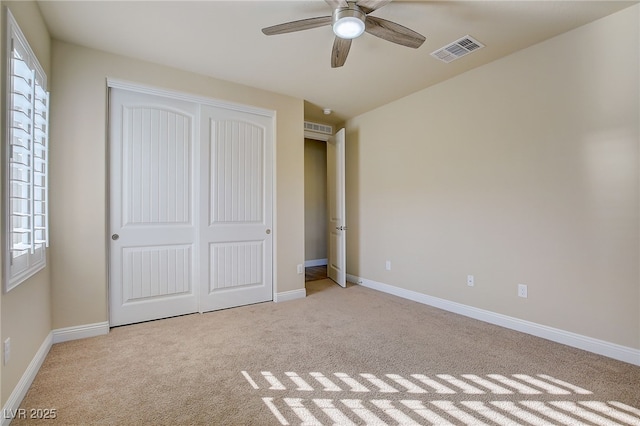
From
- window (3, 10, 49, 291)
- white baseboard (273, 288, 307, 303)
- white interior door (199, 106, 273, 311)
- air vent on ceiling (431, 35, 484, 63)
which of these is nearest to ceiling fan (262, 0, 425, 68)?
air vent on ceiling (431, 35, 484, 63)

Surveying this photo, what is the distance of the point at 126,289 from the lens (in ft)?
9.44

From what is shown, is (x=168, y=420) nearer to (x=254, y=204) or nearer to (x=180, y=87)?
(x=254, y=204)

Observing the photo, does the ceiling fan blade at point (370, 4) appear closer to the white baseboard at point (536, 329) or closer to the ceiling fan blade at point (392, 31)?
the ceiling fan blade at point (392, 31)

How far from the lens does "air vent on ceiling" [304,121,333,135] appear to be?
15.4 ft

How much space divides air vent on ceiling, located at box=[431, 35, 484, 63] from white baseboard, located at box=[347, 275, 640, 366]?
2.47 meters

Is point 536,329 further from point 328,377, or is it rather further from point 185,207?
point 185,207

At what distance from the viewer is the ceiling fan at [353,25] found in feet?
6.24

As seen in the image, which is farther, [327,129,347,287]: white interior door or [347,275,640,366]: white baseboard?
[327,129,347,287]: white interior door

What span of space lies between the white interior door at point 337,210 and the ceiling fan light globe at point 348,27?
2162 millimetres

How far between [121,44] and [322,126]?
287 cm

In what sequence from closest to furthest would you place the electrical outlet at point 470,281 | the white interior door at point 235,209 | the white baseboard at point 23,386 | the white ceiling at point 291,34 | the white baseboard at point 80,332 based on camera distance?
the white baseboard at point 23,386
the white ceiling at point 291,34
the white baseboard at point 80,332
the electrical outlet at point 470,281
the white interior door at point 235,209

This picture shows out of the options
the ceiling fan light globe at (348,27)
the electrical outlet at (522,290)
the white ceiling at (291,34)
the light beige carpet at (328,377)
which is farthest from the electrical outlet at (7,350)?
the electrical outlet at (522,290)

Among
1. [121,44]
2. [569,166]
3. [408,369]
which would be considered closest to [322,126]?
[121,44]

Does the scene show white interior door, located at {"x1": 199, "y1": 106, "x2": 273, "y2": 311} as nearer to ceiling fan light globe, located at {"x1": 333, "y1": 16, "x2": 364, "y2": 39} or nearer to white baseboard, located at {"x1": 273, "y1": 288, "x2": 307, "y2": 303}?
white baseboard, located at {"x1": 273, "y1": 288, "x2": 307, "y2": 303}
